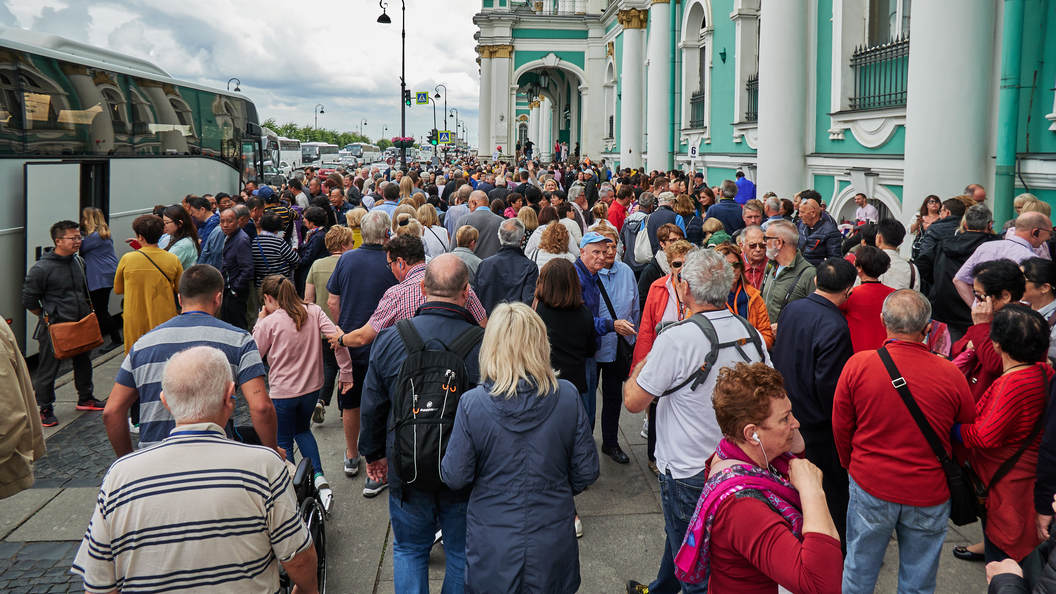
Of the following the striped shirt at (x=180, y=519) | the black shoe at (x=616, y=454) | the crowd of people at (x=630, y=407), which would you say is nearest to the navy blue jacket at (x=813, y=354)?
the crowd of people at (x=630, y=407)

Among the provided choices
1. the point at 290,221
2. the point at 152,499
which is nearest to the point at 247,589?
the point at 152,499

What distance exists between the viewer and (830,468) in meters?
4.49

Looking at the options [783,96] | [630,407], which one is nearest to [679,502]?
[630,407]

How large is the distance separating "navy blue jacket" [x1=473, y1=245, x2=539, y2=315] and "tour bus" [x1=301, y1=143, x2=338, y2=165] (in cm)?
6144

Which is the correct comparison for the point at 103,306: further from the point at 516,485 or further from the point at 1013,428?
the point at 1013,428

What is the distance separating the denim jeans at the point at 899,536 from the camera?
144 inches

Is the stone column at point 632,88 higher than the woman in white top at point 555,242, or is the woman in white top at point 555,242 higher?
the stone column at point 632,88

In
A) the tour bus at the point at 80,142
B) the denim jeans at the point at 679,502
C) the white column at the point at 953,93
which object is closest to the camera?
the denim jeans at the point at 679,502

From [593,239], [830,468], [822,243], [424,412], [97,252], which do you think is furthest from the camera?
[822,243]

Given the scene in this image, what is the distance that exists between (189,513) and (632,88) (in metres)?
28.0

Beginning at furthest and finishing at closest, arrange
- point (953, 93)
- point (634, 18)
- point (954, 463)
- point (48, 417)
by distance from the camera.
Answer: point (634, 18), point (953, 93), point (48, 417), point (954, 463)

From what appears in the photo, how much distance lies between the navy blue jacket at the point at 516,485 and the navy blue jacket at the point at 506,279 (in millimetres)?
3125

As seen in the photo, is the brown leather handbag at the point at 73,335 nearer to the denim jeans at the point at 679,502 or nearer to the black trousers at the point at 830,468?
the denim jeans at the point at 679,502

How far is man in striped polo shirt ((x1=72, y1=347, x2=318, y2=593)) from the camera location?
2602 mm
